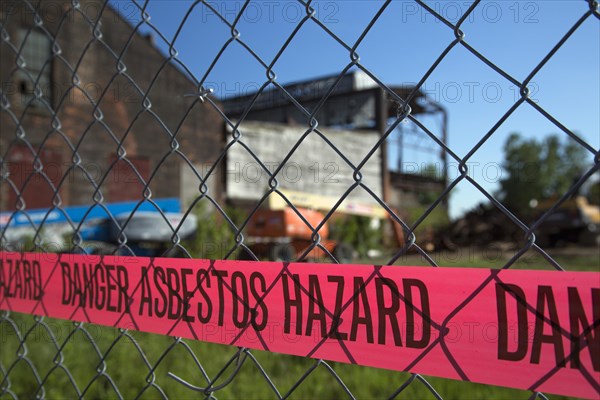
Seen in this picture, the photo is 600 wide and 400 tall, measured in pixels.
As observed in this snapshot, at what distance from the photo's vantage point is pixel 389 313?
0.93 metres

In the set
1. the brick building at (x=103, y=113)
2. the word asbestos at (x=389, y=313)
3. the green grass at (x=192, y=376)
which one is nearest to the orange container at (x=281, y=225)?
the brick building at (x=103, y=113)

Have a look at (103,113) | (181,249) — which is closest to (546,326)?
(181,249)

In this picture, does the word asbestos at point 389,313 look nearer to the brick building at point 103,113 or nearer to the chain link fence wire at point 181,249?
the chain link fence wire at point 181,249

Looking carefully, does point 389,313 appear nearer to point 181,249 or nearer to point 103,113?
point 181,249

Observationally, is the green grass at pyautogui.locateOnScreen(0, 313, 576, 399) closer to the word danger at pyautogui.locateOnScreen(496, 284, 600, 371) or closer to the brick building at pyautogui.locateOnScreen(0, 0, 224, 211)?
the word danger at pyautogui.locateOnScreen(496, 284, 600, 371)

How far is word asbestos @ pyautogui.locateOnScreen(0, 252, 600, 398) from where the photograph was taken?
0.77m

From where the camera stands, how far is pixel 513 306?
2.65 feet

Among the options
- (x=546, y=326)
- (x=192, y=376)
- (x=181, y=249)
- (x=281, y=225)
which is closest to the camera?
(x=546, y=326)

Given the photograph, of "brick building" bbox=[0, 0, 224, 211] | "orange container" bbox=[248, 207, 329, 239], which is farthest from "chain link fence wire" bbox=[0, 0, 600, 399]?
"brick building" bbox=[0, 0, 224, 211]

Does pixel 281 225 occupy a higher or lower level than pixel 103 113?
lower

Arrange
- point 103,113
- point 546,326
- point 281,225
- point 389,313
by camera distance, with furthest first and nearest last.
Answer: point 103,113
point 281,225
point 389,313
point 546,326

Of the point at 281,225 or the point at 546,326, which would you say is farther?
the point at 281,225

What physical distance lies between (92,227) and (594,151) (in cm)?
941

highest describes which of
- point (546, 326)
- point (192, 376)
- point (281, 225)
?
point (281, 225)
